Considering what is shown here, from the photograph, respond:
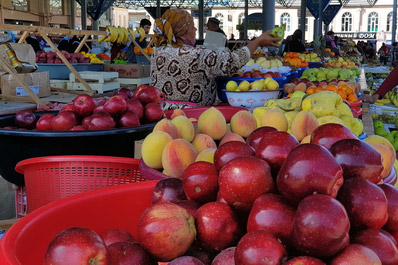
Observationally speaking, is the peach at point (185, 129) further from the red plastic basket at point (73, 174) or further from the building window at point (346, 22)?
the building window at point (346, 22)

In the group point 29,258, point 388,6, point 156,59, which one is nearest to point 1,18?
point 156,59

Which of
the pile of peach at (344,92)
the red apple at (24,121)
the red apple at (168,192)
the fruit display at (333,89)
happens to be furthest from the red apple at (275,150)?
the pile of peach at (344,92)

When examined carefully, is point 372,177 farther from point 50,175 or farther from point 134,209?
point 50,175

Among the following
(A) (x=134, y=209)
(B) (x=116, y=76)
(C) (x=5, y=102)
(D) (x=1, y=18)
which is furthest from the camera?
(D) (x=1, y=18)

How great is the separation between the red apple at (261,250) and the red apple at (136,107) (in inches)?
59.5

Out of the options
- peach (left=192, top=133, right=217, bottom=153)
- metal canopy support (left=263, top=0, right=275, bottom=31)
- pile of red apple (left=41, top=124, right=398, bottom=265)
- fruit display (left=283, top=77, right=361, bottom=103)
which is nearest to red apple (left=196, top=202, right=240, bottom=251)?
pile of red apple (left=41, top=124, right=398, bottom=265)

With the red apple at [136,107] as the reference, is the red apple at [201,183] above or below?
below

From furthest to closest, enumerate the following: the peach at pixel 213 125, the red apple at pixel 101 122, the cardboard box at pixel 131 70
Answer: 1. the cardboard box at pixel 131 70
2. the red apple at pixel 101 122
3. the peach at pixel 213 125

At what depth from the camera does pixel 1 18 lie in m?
19.8

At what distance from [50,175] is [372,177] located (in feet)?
3.59

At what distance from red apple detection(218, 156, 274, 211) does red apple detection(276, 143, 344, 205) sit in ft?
0.16

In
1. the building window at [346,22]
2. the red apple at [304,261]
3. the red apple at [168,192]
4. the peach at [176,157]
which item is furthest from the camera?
the building window at [346,22]

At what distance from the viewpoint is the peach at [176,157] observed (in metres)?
1.25

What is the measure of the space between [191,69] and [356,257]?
2769 mm
